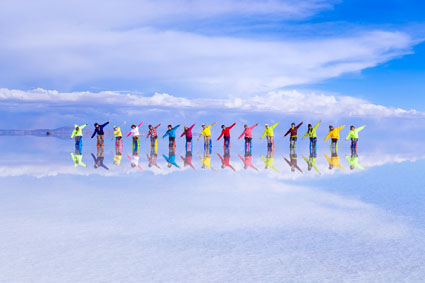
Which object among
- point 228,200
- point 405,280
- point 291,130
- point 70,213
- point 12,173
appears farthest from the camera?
point 291,130

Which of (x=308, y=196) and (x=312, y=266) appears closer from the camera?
(x=312, y=266)

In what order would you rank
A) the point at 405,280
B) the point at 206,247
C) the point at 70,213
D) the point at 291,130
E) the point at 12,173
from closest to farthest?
1. the point at 405,280
2. the point at 206,247
3. the point at 70,213
4. the point at 12,173
5. the point at 291,130

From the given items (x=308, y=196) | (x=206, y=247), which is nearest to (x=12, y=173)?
(x=308, y=196)

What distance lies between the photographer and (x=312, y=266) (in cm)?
634

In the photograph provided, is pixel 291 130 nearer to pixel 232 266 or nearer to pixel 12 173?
pixel 12 173

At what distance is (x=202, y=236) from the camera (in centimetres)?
796

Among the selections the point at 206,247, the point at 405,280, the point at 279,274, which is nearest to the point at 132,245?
the point at 206,247

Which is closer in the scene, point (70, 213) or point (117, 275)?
point (117, 275)

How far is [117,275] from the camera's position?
19.7 ft

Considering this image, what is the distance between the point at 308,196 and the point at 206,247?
5498mm

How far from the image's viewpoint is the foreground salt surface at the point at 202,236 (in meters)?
6.14

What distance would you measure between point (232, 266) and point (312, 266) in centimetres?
108

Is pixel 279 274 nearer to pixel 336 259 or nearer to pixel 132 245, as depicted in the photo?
pixel 336 259

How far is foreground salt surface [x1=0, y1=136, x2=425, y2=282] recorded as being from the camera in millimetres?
6137
